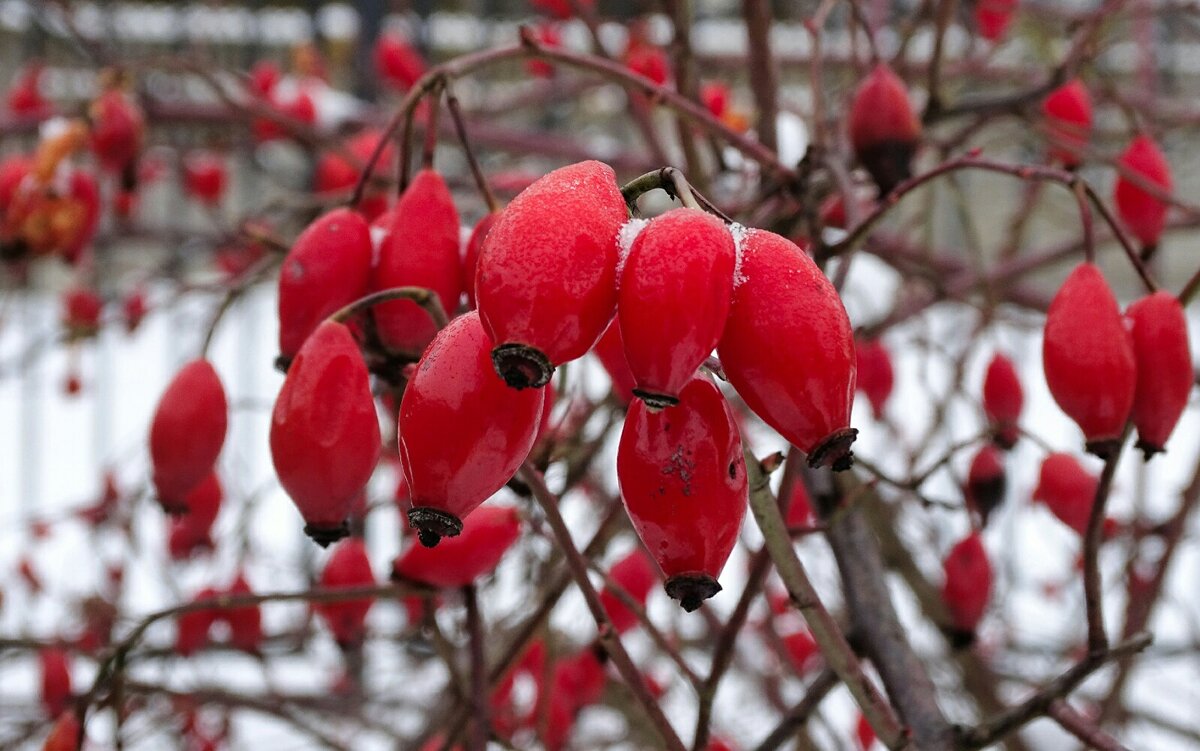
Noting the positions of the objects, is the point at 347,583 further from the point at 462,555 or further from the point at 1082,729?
the point at 1082,729

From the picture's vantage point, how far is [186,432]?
0.62 m

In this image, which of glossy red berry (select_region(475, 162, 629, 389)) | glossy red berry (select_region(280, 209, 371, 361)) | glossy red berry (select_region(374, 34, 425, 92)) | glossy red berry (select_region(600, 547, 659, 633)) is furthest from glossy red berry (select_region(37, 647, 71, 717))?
glossy red berry (select_region(374, 34, 425, 92))

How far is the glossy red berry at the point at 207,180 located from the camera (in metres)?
2.18

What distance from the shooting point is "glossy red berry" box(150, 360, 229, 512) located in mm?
616

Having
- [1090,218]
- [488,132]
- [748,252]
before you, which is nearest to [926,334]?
[1090,218]

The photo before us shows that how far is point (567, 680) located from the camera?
1.14m

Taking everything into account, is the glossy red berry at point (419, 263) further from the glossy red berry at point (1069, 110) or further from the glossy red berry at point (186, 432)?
the glossy red berry at point (1069, 110)

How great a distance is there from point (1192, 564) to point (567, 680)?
→ 10.3ft

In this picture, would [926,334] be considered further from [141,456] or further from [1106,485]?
[141,456]

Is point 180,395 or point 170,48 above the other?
point 170,48

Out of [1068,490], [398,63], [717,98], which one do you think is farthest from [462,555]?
[398,63]

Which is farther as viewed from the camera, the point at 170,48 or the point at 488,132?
the point at 170,48

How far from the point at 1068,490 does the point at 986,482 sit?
0.11 meters

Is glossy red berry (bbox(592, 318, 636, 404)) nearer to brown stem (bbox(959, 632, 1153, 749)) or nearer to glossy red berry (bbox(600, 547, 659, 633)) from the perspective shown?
brown stem (bbox(959, 632, 1153, 749))
